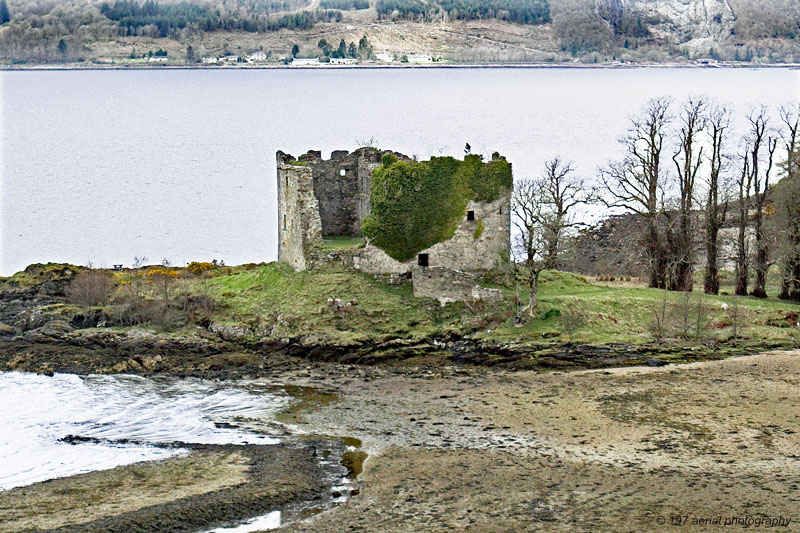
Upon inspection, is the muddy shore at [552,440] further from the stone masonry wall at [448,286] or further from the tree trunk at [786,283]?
the tree trunk at [786,283]

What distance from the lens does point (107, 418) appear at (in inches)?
1225

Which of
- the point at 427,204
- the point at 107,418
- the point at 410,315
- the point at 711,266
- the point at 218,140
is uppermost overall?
the point at 218,140

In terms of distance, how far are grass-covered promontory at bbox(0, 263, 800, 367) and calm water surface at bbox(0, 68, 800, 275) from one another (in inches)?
734

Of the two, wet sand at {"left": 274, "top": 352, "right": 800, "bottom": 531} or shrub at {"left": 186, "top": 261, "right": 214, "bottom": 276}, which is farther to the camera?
shrub at {"left": 186, "top": 261, "right": 214, "bottom": 276}

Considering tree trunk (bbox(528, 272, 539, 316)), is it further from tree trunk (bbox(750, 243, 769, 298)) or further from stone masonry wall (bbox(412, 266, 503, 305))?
tree trunk (bbox(750, 243, 769, 298))

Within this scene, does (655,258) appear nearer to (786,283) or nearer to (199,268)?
(786,283)

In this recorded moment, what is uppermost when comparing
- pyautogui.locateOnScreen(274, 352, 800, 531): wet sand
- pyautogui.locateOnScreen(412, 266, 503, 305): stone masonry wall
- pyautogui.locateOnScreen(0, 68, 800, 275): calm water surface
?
pyautogui.locateOnScreen(0, 68, 800, 275): calm water surface

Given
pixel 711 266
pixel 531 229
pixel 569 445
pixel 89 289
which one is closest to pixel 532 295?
pixel 531 229

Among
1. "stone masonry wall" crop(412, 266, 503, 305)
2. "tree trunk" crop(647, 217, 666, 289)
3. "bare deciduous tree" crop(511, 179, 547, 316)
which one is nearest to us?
"bare deciduous tree" crop(511, 179, 547, 316)

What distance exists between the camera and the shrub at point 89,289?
40.8 meters

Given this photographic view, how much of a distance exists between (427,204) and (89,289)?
38.8 feet

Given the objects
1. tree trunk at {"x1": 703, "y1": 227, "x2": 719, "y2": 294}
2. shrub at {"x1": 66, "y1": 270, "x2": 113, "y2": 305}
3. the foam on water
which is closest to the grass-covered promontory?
shrub at {"x1": 66, "y1": 270, "x2": 113, "y2": 305}

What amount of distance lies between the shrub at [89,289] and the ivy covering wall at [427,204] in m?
9.14

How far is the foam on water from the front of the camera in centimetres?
2805
